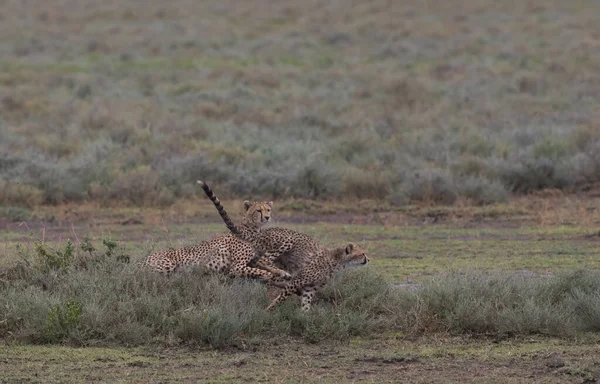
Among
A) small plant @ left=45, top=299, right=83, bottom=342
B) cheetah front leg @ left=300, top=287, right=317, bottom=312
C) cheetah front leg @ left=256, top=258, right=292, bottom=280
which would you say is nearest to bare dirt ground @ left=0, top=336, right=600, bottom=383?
small plant @ left=45, top=299, right=83, bottom=342

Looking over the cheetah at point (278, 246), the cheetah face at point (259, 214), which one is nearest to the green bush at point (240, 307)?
the cheetah at point (278, 246)

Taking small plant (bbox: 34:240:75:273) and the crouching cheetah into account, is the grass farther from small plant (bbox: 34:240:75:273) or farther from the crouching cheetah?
the crouching cheetah

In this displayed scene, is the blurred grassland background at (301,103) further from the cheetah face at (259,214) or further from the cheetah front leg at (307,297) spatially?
the cheetah front leg at (307,297)

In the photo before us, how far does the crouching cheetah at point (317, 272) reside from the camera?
10.3 metres

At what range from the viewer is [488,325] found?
32.9 feet

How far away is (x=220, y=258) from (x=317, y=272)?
3.22ft

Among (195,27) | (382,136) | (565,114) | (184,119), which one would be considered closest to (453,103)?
(565,114)

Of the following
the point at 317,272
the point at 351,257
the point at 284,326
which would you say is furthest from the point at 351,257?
the point at 284,326

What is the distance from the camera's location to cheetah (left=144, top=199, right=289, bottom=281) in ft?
34.6

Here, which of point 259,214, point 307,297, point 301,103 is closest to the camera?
point 307,297

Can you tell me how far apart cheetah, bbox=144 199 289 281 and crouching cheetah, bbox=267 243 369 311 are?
0.19 meters

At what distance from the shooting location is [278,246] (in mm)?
10930

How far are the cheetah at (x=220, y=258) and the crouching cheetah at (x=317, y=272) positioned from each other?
0.19 m

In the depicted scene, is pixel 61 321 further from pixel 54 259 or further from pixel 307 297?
pixel 307 297
